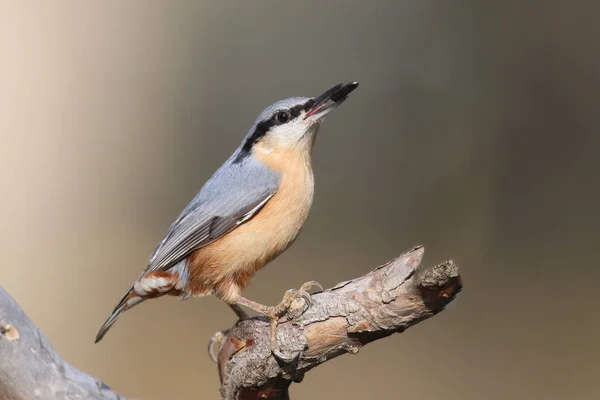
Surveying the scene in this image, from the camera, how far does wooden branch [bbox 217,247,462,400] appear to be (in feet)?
3.94

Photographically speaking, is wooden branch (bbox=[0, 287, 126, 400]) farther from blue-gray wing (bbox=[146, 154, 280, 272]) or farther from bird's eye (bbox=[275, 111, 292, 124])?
bird's eye (bbox=[275, 111, 292, 124])

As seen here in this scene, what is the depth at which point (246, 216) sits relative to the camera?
1737 mm

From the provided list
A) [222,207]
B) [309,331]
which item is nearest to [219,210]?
[222,207]

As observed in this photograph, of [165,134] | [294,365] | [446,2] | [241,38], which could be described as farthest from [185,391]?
[446,2]

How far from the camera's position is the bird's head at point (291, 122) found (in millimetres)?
1821

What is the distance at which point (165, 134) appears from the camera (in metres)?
3.64

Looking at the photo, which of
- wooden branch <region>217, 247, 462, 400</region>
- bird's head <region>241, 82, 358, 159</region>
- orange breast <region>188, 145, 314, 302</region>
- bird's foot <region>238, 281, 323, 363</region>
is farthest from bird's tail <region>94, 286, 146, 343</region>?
bird's head <region>241, 82, 358, 159</region>

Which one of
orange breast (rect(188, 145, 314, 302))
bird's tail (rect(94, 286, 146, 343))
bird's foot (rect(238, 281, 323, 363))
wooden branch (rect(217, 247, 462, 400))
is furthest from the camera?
bird's tail (rect(94, 286, 146, 343))

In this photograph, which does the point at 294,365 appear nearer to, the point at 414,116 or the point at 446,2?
the point at 414,116

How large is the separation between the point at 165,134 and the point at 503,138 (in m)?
1.80

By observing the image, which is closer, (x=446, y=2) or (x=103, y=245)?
(x=103, y=245)

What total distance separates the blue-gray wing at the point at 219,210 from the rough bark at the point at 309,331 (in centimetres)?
33

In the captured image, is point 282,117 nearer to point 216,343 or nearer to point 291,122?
point 291,122

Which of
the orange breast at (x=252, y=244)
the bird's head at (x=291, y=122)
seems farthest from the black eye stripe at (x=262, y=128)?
the orange breast at (x=252, y=244)
